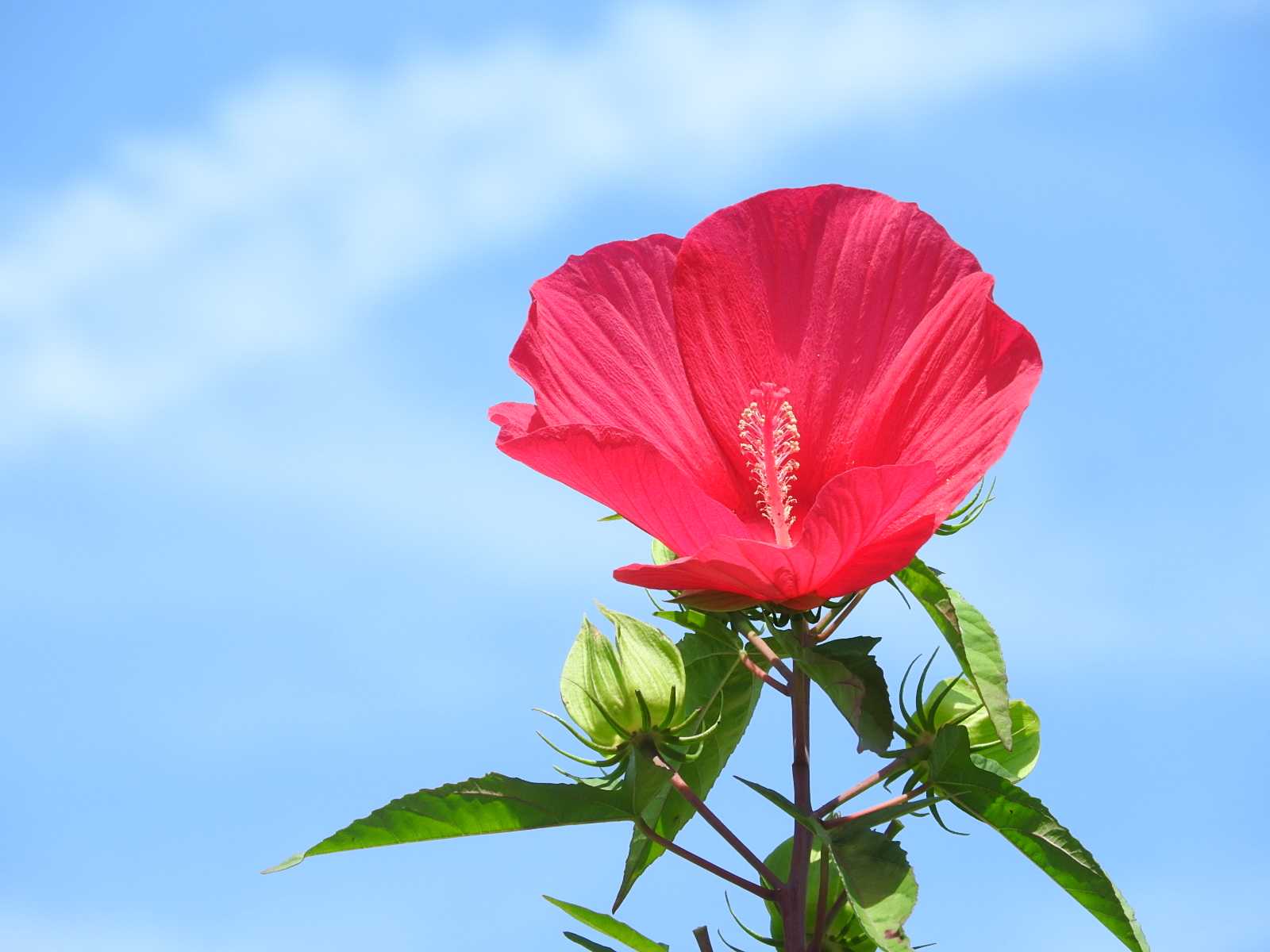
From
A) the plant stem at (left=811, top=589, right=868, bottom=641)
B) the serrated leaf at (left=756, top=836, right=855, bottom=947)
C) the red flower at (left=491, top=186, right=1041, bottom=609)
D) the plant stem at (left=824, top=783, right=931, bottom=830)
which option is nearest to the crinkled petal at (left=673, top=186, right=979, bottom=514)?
the red flower at (left=491, top=186, right=1041, bottom=609)

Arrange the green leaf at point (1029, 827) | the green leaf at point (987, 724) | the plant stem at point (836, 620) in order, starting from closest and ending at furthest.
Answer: the green leaf at point (1029, 827) < the plant stem at point (836, 620) < the green leaf at point (987, 724)

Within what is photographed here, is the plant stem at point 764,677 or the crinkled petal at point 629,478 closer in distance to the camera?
the crinkled petal at point 629,478

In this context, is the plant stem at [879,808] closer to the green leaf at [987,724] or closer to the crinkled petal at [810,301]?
the green leaf at [987,724]

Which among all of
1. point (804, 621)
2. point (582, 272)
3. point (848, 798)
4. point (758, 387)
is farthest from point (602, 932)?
point (582, 272)

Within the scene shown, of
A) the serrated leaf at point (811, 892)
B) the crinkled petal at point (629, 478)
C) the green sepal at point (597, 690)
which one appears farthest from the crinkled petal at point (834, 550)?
the serrated leaf at point (811, 892)

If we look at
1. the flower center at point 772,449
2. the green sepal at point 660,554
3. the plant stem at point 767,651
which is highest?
the flower center at point 772,449

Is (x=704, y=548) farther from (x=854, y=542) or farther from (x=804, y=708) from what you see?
(x=804, y=708)

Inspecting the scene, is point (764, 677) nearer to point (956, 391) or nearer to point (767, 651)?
point (767, 651)

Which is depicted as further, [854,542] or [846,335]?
[846,335]
